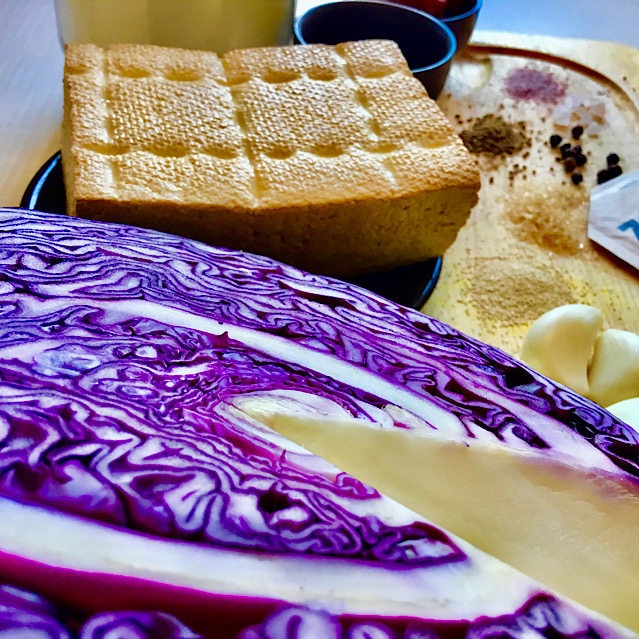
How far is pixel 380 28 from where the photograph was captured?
2094mm

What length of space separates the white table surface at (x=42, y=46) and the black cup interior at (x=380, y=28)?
22.6 inches

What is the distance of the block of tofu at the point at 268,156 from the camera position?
Result: 1286 mm

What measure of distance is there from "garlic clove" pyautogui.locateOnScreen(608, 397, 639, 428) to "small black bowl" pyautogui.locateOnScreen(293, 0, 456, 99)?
3.74 feet

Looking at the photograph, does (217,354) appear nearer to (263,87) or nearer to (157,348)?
(157,348)

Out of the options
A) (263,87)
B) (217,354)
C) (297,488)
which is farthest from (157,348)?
(263,87)

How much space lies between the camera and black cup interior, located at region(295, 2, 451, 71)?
80.4 inches

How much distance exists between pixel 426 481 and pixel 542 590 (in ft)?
0.50

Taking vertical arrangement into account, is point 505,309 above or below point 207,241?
below

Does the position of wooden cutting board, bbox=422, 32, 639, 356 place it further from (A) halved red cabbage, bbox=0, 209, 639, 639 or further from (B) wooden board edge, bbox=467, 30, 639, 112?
(A) halved red cabbage, bbox=0, 209, 639, 639

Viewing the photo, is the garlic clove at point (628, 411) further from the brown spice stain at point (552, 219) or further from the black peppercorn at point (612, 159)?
the black peppercorn at point (612, 159)

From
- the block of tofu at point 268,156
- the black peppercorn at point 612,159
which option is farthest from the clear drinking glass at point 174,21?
the black peppercorn at point 612,159

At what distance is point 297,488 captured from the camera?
650 mm

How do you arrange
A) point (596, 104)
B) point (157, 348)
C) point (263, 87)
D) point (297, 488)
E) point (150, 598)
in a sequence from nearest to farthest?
point (150, 598), point (297, 488), point (157, 348), point (263, 87), point (596, 104)

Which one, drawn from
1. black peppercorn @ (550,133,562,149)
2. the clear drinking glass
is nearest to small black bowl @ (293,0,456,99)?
the clear drinking glass
